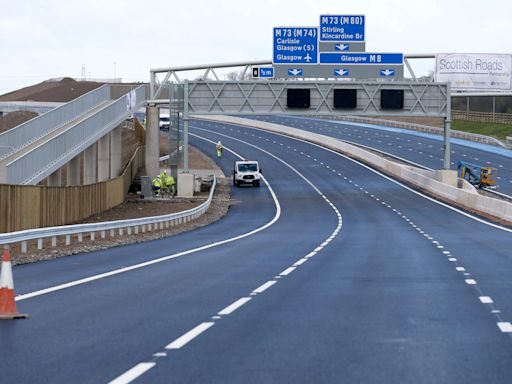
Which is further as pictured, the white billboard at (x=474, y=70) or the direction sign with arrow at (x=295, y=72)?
the white billboard at (x=474, y=70)

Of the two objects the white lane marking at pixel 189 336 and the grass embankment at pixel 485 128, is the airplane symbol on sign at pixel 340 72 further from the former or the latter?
the grass embankment at pixel 485 128

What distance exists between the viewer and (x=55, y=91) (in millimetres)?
129000

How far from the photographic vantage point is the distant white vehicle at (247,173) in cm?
7238

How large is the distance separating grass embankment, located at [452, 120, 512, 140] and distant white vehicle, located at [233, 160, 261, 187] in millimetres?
45890

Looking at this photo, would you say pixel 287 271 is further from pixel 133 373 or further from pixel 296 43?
pixel 296 43

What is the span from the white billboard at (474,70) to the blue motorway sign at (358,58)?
5.16m

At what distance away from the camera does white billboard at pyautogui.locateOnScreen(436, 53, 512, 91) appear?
65.5 m

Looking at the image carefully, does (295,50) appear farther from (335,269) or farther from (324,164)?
(335,269)

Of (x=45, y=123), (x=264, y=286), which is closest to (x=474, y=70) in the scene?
(x=45, y=123)

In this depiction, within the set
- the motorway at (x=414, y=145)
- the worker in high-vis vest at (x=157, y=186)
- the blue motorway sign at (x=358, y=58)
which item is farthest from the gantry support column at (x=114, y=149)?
the motorway at (x=414, y=145)

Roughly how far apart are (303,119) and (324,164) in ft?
172

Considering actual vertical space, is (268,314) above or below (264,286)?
above

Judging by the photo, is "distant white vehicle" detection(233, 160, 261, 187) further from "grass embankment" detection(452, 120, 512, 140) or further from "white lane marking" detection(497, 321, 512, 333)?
"white lane marking" detection(497, 321, 512, 333)

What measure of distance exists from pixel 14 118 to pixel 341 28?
46840mm
